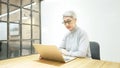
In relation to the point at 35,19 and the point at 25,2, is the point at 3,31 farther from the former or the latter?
the point at 35,19

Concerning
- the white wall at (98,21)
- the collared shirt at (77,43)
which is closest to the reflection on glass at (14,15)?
the white wall at (98,21)

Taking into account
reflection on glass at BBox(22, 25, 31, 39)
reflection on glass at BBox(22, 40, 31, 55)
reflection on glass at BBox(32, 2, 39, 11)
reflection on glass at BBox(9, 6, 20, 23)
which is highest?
reflection on glass at BBox(32, 2, 39, 11)

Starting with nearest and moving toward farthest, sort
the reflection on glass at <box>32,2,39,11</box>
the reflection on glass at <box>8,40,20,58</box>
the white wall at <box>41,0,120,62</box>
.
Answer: the reflection on glass at <box>8,40,20,58</box> < the white wall at <box>41,0,120,62</box> < the reflection on glass at <box>32,2,39,11</box>

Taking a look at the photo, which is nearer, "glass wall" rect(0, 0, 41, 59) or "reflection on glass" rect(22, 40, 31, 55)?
"glass wall" rect(0, 0, 41, 59)

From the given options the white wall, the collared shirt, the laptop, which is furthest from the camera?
the white wall

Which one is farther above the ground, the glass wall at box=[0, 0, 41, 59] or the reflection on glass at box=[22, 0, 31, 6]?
the reflection on glass at box=[22, 0, 31, 6]

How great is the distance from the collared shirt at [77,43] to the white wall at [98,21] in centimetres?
101

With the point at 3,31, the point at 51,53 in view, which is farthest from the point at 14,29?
the point at 51,53

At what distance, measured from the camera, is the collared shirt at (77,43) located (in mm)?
1535

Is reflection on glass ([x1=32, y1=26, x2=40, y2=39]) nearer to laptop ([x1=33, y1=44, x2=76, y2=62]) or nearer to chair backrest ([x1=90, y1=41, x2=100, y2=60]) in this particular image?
chair backrest ([x1=90, y1=41, x2=100, y2=60])

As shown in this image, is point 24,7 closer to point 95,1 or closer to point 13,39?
point 13,39

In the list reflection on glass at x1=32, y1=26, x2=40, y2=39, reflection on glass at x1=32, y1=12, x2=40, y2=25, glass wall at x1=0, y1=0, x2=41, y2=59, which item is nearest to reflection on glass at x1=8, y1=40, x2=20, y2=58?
glass wall at x1=0, y1=0, x2=41, y2=59

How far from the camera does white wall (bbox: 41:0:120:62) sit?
96.9 inches

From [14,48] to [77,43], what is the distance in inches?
50.9
